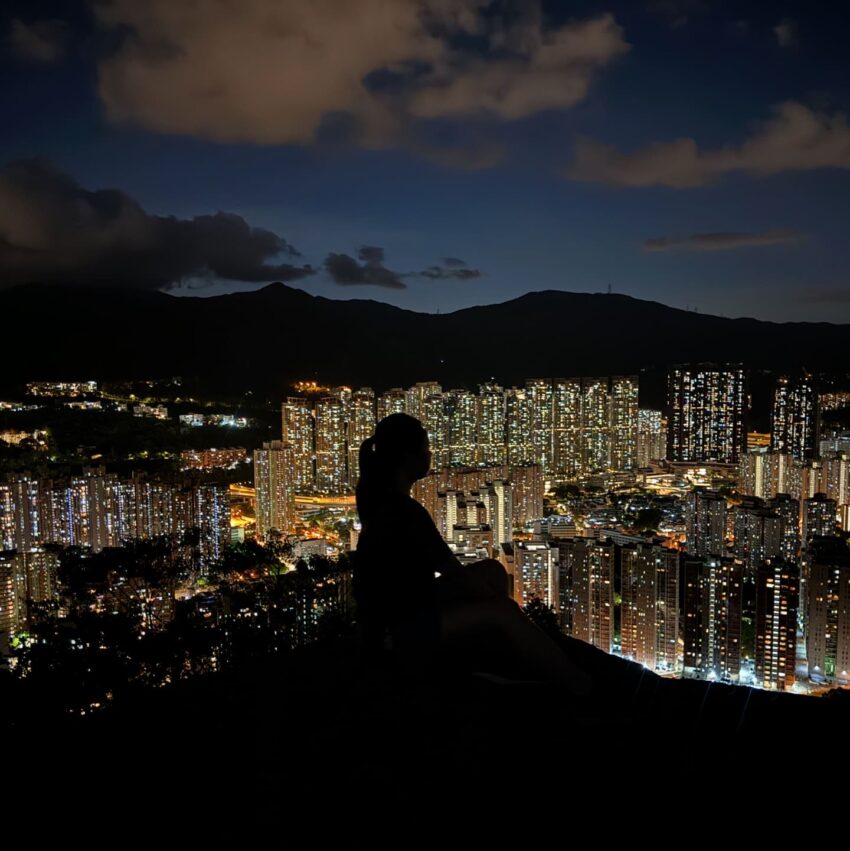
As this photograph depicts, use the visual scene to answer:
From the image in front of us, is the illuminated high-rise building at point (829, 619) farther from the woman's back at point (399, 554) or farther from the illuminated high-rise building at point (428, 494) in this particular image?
the woman's back at point (399, 554)

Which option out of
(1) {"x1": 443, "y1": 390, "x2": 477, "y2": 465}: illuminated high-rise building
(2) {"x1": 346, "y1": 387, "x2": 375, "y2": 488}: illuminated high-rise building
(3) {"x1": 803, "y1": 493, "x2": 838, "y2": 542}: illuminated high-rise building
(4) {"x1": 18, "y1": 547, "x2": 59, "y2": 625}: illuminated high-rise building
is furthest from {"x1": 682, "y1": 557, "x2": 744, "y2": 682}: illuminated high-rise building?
(1) {"x1": 443, "y1": 390, "x2": 477, "y2": 465}: illuminated high-rise building

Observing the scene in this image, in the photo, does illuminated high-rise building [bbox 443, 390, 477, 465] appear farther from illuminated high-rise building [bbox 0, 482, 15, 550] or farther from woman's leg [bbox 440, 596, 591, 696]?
woman's leg [bbox 440, 596, 591, 696]

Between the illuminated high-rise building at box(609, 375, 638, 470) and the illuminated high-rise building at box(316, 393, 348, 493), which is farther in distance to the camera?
the illuminated high-rise building at box(609, 375, 638, 470)

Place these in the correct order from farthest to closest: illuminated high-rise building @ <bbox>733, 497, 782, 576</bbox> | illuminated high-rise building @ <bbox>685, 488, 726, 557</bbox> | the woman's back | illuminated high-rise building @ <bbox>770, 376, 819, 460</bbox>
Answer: illuminated high-rise building @ <bbox>770, 376, 819, 460</bbox> → illuminated high-rise building @ <bbox>685, 488, 726, 557</bbox> → illuminated high-rise building @ <bbox>733, 497, 782, 576</bbox> → the woman's back

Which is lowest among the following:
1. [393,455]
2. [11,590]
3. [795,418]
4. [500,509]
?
[500,509]

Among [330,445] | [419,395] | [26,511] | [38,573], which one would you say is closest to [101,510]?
[26,511]

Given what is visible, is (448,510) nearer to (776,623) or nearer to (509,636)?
(776,623)

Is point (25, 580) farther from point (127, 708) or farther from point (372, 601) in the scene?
point (372, 601)
